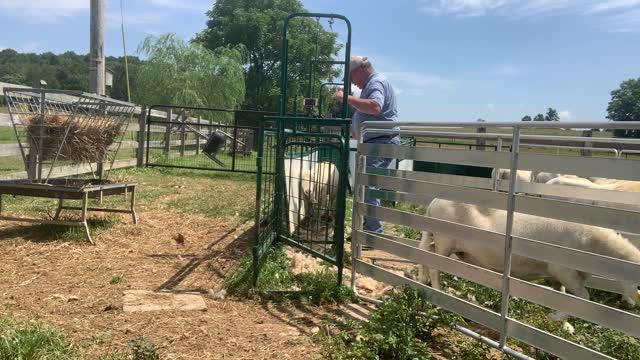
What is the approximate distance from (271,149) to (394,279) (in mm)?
2092

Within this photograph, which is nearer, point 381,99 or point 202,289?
point 202,289

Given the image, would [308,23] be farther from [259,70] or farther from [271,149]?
[271,149]

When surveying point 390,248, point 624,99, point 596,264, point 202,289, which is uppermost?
point 624,99

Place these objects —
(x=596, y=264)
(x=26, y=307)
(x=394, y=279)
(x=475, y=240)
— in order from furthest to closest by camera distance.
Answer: (x=394, y=279)
(x=26, y=307)
(x=475, y=240)
(x=596, y=264)

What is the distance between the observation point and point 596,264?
8.87 ft

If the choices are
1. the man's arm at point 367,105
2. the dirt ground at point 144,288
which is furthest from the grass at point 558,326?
the man's arm at point 367,105

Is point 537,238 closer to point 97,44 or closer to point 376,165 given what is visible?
point 376,165

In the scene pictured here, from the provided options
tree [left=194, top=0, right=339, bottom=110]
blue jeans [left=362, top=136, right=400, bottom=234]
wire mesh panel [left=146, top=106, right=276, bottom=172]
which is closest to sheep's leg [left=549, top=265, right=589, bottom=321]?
blue jeans [left=362, top=136, right=400, bottom=234]

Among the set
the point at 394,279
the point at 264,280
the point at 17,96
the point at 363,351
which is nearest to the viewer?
the point at 363,351

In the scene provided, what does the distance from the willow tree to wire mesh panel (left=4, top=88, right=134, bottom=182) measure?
93.2ft

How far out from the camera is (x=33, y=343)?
287 centimetres

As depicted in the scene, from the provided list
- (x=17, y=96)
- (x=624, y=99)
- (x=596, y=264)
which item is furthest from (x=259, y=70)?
(x=596, y=264)

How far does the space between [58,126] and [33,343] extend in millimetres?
3169

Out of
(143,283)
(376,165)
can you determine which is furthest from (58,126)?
(376,165)
